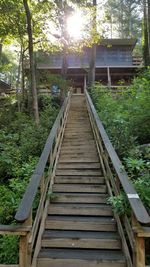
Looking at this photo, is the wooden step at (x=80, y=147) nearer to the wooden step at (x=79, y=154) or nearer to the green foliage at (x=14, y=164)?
the wooden step at (x=79, y=154)

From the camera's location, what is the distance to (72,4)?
14.7m

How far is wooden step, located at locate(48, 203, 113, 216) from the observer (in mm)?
4793

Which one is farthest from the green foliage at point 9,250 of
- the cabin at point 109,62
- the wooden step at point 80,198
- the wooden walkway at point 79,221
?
the cabin at point 109,62

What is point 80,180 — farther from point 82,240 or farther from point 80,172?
point 82,240

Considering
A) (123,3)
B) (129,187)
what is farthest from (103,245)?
(123,3)

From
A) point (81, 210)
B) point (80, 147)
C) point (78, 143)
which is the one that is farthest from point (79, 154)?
point (81, 210)

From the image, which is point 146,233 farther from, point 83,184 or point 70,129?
point 70,129

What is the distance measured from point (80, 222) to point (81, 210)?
0.35m

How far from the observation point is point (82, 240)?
4070 millimetres

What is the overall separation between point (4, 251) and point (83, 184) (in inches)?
84.3

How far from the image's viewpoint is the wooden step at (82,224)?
440 centimetres

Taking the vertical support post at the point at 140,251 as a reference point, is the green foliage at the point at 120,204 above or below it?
above

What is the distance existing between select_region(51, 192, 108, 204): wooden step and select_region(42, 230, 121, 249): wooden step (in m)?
0.95

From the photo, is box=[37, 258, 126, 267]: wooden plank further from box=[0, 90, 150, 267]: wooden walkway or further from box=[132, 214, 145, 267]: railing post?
box=[132, 214, 145, 267]: railing post
